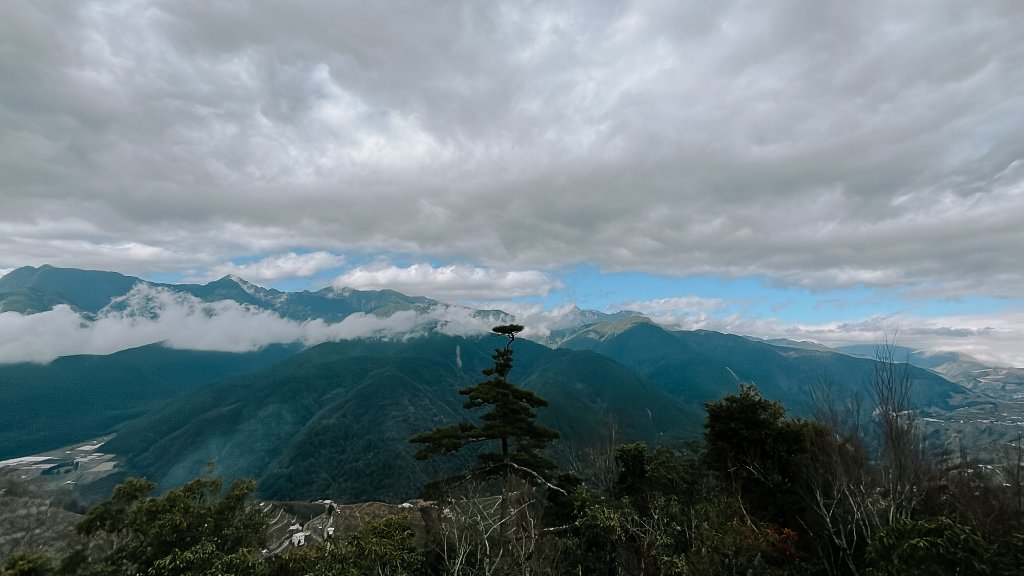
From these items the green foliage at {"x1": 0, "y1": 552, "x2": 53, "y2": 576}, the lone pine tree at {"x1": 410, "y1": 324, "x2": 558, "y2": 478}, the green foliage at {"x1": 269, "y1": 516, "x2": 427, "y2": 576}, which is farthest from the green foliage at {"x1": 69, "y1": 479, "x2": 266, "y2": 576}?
the lone pine tree at {"x1": 410, "y1": 324, "x2": 558, "y2": 478}

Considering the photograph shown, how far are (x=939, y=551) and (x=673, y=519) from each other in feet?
52.9

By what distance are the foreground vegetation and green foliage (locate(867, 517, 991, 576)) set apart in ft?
0.17

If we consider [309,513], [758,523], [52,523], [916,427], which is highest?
[916,427]

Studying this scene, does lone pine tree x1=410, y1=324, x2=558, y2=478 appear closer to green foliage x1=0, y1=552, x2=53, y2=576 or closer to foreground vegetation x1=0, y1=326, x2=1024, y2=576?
foreground vegetation x1=0, y1=326, x2=1024, y2=576

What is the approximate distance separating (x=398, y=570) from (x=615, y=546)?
41.0 ft

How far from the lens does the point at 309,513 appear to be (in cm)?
11438

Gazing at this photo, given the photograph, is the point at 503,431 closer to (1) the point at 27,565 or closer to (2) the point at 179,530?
(2) the point at 179,530

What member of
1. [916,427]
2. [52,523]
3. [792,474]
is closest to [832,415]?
[916,427]

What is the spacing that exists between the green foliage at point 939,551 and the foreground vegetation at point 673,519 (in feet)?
0.17

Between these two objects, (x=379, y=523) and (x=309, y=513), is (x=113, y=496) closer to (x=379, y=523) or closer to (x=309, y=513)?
(x=379, y=523)

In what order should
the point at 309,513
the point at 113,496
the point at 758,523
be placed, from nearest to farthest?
1. the point at 113,496
2. the point at 758,523
3. the point at 309,513

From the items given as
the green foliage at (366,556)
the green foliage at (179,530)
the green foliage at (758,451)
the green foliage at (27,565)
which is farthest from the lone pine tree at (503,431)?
the green foliage at (27,565)

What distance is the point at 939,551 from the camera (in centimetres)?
1333

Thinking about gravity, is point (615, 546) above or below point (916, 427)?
below
